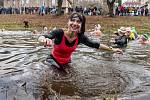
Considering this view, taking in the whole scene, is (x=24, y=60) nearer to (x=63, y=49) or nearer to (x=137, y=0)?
(x=63, y=49)

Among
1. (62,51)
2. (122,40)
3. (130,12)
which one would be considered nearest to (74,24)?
(62,51)

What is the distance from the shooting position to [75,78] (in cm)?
849

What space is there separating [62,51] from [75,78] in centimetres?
77

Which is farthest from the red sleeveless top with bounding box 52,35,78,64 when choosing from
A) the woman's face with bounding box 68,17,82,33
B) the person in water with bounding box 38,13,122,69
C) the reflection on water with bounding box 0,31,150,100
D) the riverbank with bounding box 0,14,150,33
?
the riverbank with bounding box 0,14,150,33

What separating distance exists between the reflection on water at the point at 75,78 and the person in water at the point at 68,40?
0.30 m

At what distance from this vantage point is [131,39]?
1920 centimetres

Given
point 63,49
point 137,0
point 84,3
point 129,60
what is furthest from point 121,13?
point 137,0

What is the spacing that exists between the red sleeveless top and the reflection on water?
1.00 feet

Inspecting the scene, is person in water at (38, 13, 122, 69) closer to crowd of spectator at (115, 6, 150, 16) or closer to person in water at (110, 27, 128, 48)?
person in water at (110, 27, 128, 48)

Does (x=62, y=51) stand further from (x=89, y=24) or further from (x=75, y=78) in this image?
(x=89, y=24)

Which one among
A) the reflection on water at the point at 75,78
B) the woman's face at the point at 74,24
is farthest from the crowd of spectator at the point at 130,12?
the woman's face at the point at 74,24

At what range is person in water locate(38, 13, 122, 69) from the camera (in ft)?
26.1

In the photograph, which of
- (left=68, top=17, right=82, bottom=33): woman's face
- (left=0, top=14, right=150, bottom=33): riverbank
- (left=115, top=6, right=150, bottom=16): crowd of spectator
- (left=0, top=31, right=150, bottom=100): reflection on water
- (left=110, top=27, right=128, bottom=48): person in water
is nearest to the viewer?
(left=0, top=31, right=150, bottom=100): reflection on water

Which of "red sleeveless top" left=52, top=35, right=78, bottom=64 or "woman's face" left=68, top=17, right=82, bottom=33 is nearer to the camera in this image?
"woman's face" left=68, top=17, right=82, bottom=33
